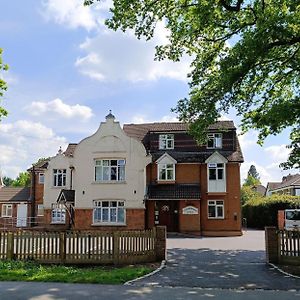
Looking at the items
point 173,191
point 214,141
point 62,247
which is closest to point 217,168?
point 214,141

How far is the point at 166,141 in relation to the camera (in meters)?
37.4

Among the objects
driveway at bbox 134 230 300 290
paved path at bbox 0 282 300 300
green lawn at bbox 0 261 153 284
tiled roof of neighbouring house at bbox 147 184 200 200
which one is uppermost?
tiled roof of neighbouring house at bbox 147 184 200 200

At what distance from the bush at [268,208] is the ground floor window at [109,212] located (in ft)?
57.5

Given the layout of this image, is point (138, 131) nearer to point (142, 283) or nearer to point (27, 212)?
point (27, 212)

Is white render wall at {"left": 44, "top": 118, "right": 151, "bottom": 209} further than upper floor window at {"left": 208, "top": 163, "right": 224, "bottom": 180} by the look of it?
No

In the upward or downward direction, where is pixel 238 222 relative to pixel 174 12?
downward

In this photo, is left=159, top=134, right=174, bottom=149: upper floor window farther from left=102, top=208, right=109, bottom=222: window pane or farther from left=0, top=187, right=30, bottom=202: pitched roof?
left=0, top=187, right=30, bottom=202: pitched roof

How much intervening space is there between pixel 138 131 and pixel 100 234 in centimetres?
2630

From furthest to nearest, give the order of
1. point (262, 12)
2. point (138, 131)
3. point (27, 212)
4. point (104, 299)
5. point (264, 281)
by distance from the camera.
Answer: point (27, 212)
point (138, 131)
point (262, 12)
point (264, 281)
point (104, 299)

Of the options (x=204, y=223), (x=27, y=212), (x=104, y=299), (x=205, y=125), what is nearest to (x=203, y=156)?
(x=204, y=223)

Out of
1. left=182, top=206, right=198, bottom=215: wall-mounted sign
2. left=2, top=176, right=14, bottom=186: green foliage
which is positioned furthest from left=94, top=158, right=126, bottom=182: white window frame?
left=2, top=176, right=14, bottom=186: green foliage

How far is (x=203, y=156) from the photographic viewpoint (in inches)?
1407

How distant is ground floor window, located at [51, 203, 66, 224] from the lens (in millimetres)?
38375

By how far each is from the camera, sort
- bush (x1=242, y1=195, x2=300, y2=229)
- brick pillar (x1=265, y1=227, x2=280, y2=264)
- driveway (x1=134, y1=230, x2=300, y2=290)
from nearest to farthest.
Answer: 1. driveway (x1=134, y1=230, x2=300, y2=290)
2. brick pillar (x1=265, y1=227, x2=280, y2=264)
3. bush (x1=242, y1=195, x2=300, y2=229)
